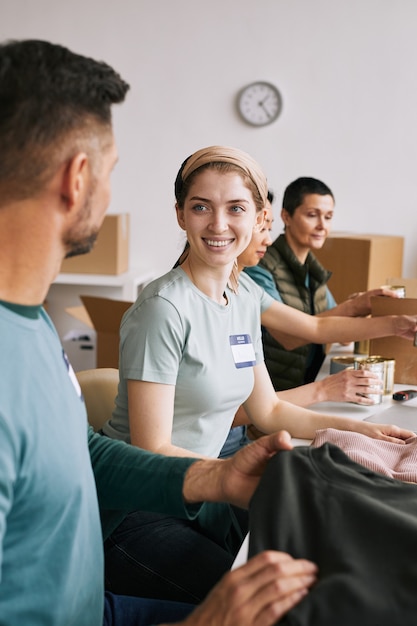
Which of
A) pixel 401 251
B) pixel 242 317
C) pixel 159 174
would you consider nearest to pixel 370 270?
pixel 401 251

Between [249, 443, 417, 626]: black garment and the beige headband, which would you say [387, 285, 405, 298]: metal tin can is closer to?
the beige headband

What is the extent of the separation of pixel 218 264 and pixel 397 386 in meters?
0.75

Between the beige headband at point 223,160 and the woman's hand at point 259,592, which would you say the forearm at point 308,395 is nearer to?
the beige headband at point 223,160

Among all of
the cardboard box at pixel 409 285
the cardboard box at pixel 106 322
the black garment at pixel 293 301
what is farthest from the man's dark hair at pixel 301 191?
the cardboard box at pixel 106 322

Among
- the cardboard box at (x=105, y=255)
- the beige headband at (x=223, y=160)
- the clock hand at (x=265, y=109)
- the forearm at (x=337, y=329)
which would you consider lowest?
the forearm at (x=337, y=329)

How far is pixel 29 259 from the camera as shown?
865mm

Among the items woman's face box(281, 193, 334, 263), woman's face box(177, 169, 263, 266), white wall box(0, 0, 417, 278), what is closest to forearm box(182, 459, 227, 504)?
woman's face box(177, 169, 263, 266)

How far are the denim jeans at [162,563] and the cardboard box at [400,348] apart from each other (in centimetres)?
94

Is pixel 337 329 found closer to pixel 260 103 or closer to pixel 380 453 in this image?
pixel 380 453

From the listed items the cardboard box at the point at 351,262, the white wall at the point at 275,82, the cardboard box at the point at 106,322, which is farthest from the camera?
the white wall at the point at 275,82

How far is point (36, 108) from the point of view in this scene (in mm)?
827

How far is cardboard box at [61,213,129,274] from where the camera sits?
4.63 meters

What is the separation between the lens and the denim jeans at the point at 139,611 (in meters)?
1.22

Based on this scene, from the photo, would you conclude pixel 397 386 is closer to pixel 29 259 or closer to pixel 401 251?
pixel 29 259
